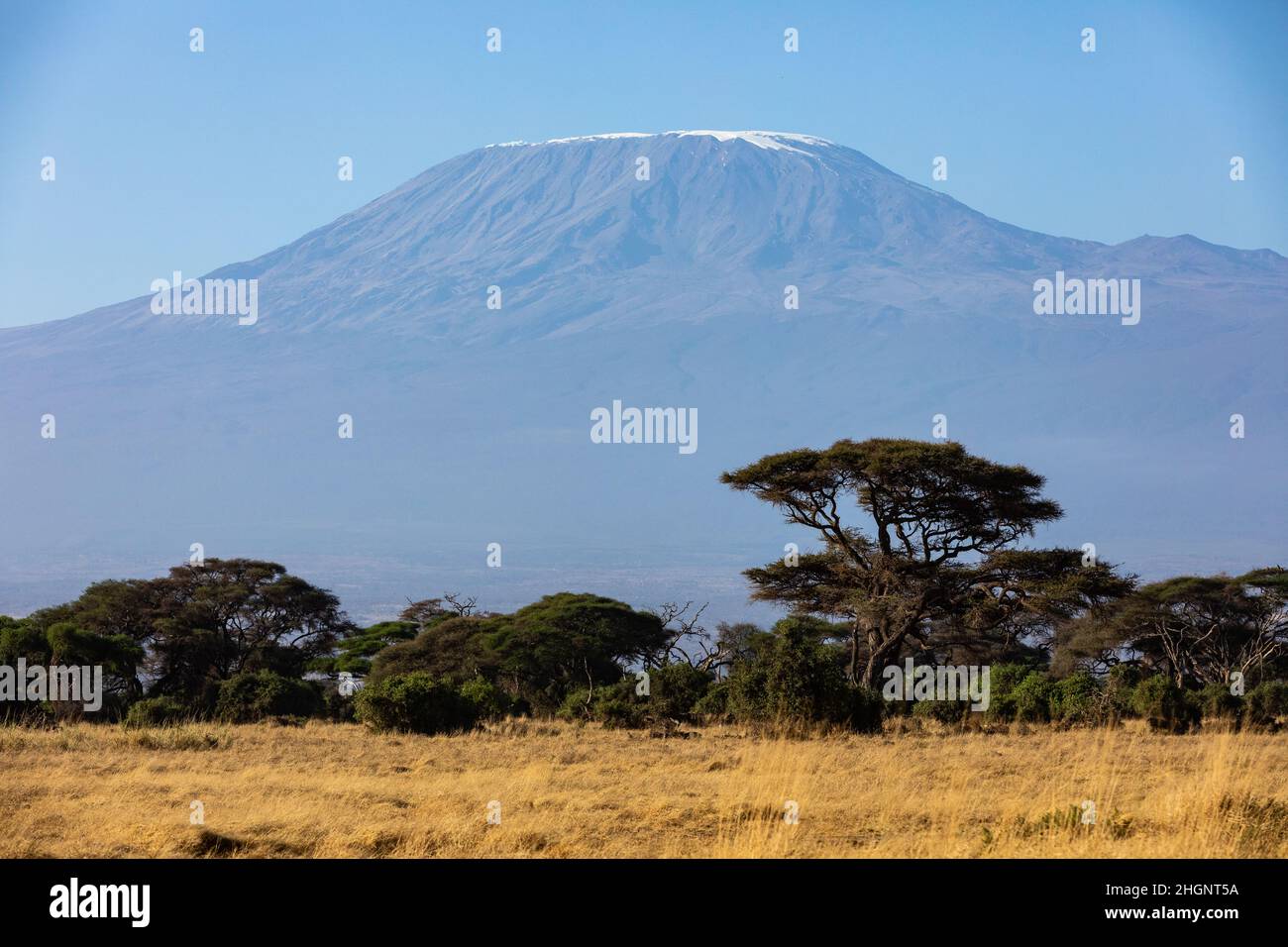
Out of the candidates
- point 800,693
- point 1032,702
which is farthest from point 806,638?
point 800,693

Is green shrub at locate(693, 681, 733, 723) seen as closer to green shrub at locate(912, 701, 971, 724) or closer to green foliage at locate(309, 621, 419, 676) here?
green shrub at locate(912, 701, 971, 724)

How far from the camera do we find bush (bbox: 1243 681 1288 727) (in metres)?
24.4

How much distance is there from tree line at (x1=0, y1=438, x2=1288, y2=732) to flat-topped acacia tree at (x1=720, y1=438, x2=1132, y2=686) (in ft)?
0.18

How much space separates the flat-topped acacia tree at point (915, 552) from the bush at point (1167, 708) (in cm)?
449

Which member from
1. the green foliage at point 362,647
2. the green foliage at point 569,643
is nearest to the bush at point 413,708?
the green foliage at point 569,643

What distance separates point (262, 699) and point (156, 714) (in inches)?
90.9

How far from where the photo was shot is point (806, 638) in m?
26.8

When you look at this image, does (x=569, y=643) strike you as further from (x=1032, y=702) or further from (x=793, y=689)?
(x=793, y=689)

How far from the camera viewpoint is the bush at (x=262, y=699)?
27.1m

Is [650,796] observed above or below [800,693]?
above

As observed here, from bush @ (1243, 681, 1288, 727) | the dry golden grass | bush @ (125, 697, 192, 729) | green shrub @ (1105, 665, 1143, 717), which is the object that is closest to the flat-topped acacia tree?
green shrub @ (1105, 665, 1143, 717)

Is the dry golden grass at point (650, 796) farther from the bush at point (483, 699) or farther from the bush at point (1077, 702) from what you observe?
the bush at point (483, 699)

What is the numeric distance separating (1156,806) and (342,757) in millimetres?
10429
